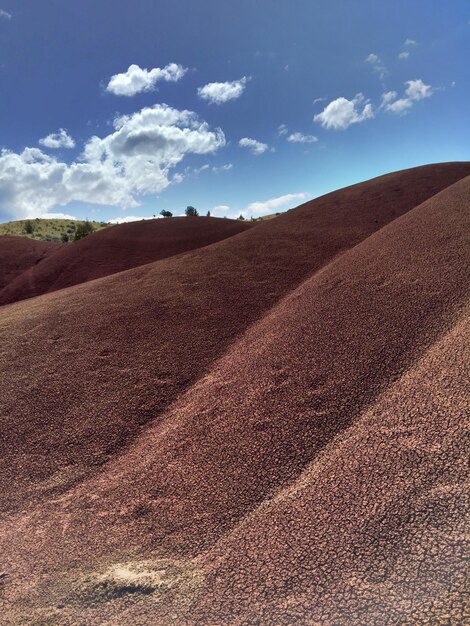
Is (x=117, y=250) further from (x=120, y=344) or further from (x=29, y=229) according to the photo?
(x=29, y=229)

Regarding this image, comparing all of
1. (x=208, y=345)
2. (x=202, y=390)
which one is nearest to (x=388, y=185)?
(x=208, y=345)

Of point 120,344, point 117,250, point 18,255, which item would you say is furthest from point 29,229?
point 120,344

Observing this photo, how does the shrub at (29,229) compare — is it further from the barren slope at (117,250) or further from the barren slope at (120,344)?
the barren slope at (120,344)

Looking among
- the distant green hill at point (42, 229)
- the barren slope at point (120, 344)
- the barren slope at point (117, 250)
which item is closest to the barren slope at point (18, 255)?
the barren slope at point (117, 250)

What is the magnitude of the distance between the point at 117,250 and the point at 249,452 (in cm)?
2478

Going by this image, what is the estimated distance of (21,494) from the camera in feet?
16.3

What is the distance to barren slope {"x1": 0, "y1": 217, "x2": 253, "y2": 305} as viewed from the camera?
78.3 ft

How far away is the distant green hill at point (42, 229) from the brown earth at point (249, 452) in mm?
45286

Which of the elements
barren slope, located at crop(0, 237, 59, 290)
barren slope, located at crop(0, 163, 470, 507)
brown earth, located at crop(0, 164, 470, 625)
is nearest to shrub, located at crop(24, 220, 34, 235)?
barren slope, located at crop(0, 237, 59, 290)

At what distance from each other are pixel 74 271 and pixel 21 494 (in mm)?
21637

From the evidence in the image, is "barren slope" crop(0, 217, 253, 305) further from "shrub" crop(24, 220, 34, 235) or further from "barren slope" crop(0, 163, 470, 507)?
"shrub" crop(24, 220, 34, 235)

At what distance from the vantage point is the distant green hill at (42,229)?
50.4 metres

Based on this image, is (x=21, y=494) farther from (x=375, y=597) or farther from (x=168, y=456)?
(x=375, y=597)

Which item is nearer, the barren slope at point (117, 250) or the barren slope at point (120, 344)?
the barren slope at point (120, 344)
